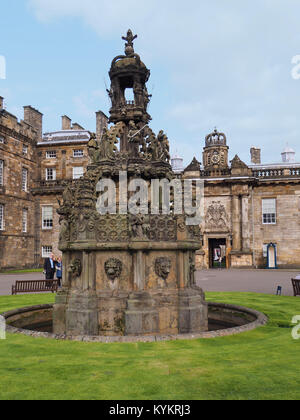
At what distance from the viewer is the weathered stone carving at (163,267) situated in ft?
29.2

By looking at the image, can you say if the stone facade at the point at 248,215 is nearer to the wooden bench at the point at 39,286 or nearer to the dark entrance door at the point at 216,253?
the dark entrance door at the point at 216,253

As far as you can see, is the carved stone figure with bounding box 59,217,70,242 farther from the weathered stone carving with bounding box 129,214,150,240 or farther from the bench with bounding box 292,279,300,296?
the bench with bounding box 292,279,300,296

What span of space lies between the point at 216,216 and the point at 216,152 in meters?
7.14

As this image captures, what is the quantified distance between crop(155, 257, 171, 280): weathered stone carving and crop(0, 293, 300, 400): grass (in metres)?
1.65

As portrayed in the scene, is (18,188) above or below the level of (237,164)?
below

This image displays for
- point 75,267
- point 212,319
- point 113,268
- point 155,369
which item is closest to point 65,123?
point 212,319

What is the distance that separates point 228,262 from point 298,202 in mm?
8725

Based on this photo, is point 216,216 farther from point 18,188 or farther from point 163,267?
point 163,267

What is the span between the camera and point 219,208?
3856 cm

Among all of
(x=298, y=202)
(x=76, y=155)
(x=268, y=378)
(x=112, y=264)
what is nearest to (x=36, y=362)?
(x=112, y=264)

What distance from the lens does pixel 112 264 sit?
8742 millimetres

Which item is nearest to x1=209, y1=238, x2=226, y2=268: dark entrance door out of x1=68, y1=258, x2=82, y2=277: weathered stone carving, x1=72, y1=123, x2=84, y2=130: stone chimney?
x1=72, y1=123, x2=84, y2=130: stone chimney

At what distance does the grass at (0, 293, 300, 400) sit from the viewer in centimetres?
505
